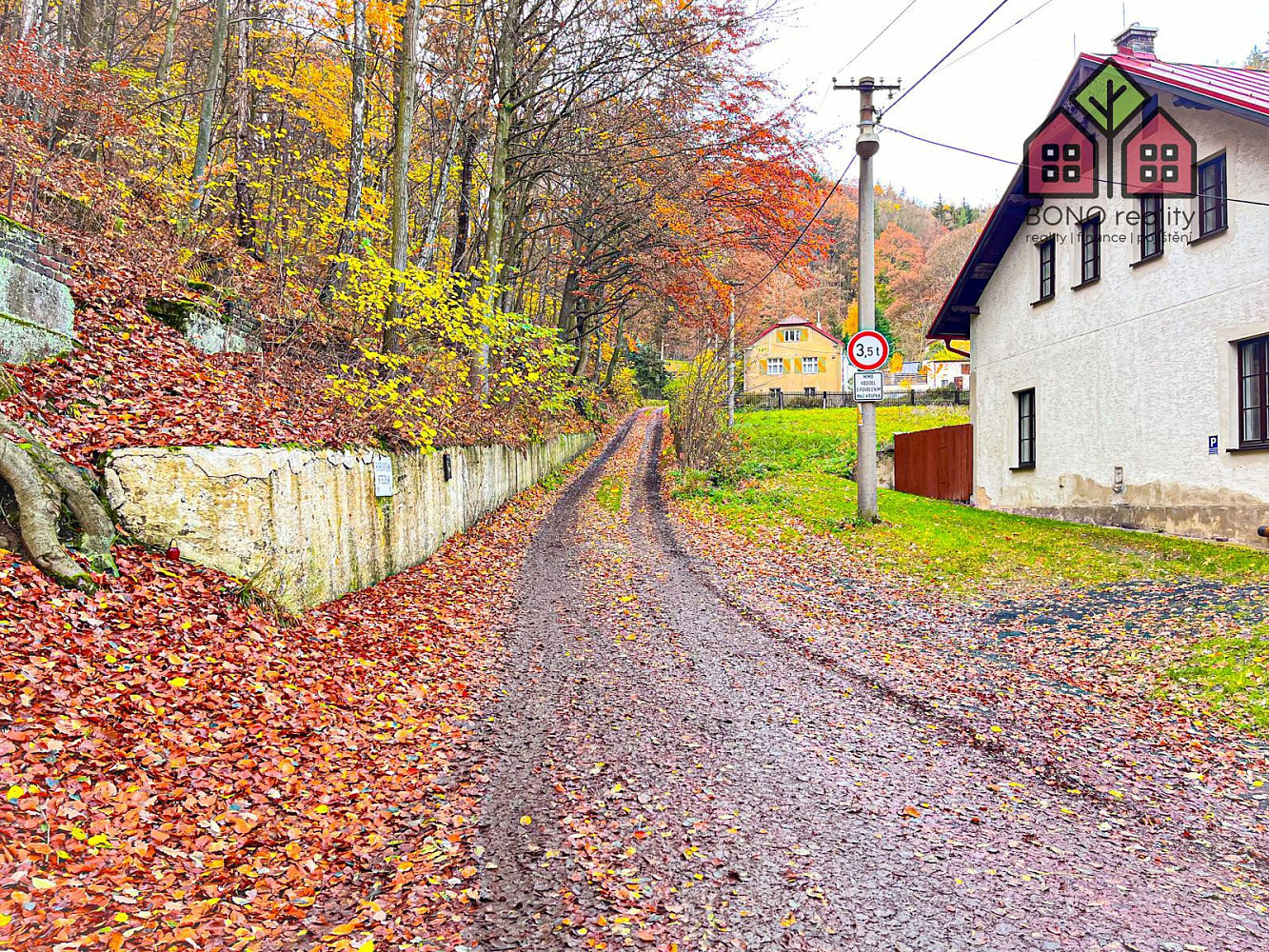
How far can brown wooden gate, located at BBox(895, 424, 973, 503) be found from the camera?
18547 mm

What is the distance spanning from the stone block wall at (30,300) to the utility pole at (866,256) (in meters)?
10.9

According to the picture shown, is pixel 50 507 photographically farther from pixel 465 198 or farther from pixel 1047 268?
pixel 1047 268

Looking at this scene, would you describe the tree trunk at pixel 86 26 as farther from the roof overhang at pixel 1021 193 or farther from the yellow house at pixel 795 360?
the yellow house at pixel 795 360

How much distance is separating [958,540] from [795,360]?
149ft

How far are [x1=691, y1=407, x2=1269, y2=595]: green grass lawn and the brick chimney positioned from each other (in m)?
9.60

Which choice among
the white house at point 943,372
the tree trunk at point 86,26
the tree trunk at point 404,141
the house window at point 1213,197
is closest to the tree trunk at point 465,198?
the tree trunk at point 404,141

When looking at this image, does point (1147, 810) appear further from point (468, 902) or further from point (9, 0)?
point (9, 0)

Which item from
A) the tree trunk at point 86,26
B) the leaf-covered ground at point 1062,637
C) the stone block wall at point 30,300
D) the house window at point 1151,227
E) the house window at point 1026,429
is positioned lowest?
the leaf-covered ground at point 1062,637

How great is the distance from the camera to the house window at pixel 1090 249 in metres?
13.6

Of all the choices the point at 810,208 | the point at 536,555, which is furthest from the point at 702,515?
the point at 810,208

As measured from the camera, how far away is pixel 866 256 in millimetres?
12836

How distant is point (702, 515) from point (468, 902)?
13.3m

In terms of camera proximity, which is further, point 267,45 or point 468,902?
point 267,45

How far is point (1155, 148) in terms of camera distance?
12.2 m
